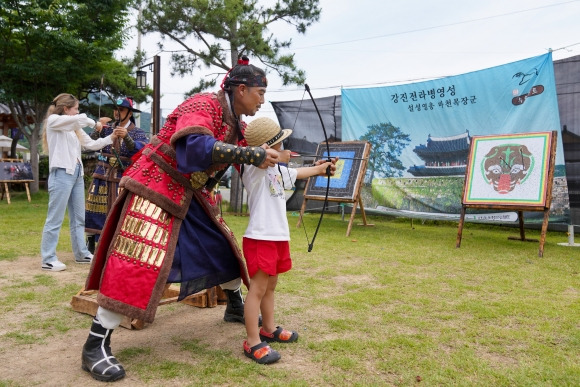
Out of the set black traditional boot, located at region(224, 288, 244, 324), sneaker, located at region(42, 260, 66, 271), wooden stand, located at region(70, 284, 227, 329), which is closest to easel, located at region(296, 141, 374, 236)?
sneaker, located at region(42, 260, 66, 271)

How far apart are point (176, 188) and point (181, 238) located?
0.27 m

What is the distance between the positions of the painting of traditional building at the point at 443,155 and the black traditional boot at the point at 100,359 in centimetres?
692

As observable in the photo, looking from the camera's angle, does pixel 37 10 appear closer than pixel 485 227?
No

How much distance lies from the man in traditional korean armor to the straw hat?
98mm

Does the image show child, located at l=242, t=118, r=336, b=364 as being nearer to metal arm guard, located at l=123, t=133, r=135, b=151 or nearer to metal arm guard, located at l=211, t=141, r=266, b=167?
metal arm guard, located at l=211, t=141, r=266, b=167

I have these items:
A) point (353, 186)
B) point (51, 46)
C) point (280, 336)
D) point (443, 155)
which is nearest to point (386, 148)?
point (443, 155)

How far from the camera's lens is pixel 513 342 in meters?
2.74

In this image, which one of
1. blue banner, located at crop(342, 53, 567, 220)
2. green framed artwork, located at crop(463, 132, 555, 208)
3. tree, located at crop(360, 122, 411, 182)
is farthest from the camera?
tree, located at crop(360, 122, 411, 182)

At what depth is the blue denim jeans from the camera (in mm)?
4602

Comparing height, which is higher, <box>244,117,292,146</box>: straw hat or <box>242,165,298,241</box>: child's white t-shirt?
<box>244,117,292,146</box>: straw hat

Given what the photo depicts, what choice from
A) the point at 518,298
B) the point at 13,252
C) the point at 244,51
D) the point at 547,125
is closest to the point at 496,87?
the point at 547,125

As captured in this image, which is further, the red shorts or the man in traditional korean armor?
the red shorts

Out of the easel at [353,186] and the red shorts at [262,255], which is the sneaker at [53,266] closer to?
the red shorts at [262,255]

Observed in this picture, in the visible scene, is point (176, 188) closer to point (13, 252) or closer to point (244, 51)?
point (13, 252)
